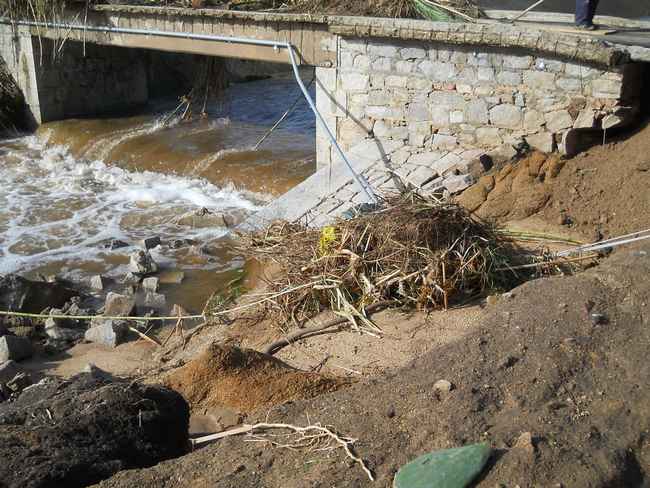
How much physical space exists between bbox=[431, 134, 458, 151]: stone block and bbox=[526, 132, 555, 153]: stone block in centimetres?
82

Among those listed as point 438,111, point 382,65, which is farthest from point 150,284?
point 438,111

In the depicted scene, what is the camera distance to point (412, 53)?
327 inches

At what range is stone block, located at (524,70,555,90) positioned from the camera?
7.54m

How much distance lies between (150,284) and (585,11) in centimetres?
556

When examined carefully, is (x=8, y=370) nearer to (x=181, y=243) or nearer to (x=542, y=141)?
(x=181, y=243)

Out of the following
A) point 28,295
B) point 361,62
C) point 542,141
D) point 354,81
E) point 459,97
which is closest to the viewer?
point 28,295

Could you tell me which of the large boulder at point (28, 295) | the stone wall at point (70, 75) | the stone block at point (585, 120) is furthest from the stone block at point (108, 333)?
the stone wall at point (70, 75)

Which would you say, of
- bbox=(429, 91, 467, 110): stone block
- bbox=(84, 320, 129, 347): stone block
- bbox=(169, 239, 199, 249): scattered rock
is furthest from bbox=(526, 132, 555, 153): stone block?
bbox=(84, 320, 129, 347): stone block

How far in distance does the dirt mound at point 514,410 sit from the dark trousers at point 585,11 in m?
4.62

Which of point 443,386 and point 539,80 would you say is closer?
point 443,386

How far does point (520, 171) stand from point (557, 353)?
12.3 feet

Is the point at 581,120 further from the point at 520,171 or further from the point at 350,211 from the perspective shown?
the point at 350,211

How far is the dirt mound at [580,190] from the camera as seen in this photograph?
271 inches

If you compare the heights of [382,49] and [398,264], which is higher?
[382,49]
